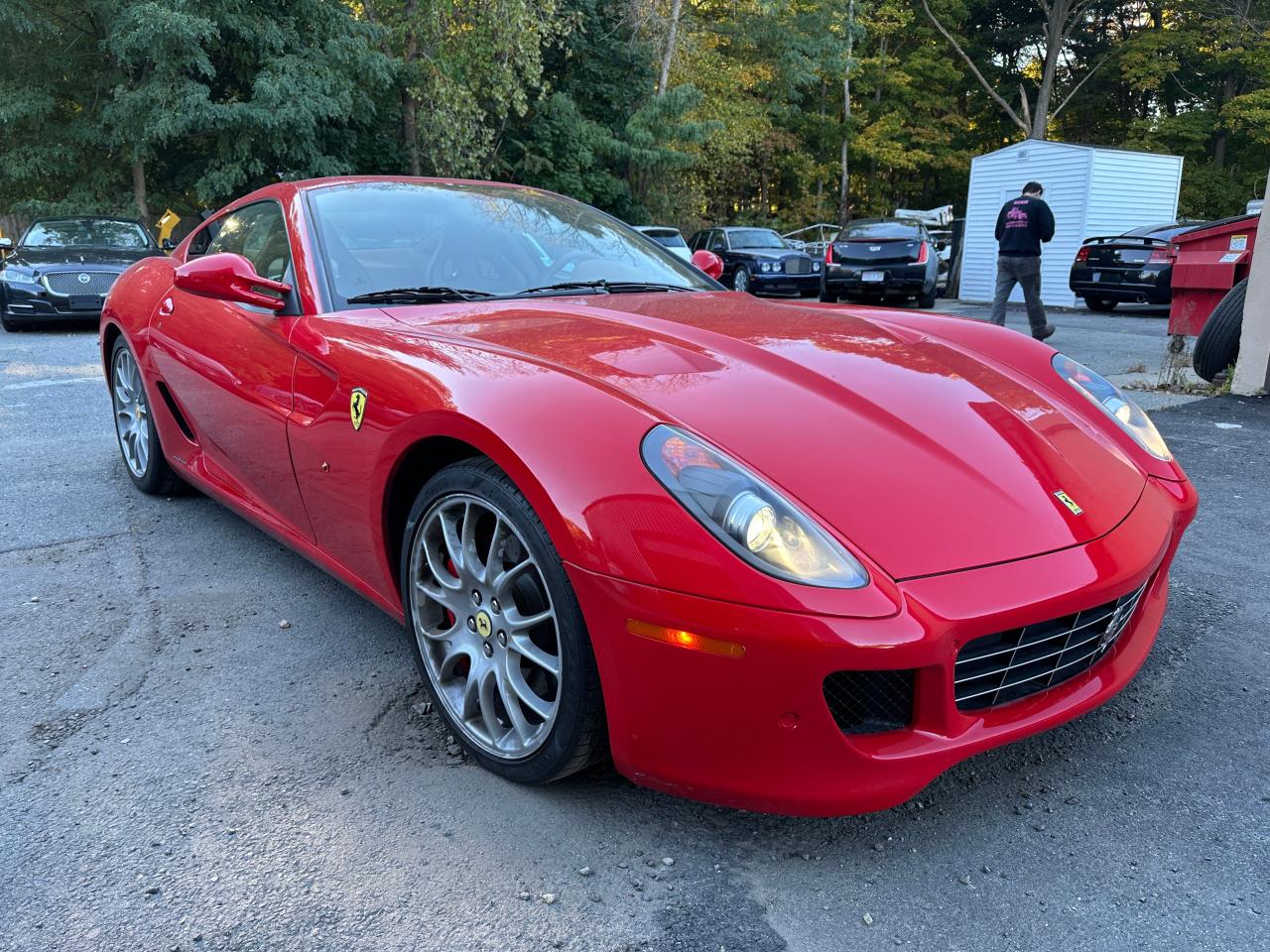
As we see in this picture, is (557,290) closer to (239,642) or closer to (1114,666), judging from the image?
(239,642)

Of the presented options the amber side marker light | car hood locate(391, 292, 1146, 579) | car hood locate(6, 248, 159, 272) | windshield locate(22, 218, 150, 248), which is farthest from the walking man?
windshield locate(22, 218, 150, 248)

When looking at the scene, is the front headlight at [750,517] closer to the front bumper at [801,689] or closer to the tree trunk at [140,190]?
the front bumper at [801,689]

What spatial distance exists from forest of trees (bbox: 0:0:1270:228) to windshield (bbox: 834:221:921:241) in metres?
8.55

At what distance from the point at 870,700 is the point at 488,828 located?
817mm

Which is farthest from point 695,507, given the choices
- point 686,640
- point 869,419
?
point 869,419

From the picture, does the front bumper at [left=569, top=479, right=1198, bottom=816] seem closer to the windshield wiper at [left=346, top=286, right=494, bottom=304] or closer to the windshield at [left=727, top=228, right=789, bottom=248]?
the windshield wiper at [left=346, top=286, right=494, bottom=304]

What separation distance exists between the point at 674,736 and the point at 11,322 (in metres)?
11.5

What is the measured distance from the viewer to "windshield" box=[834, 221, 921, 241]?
14711 mm

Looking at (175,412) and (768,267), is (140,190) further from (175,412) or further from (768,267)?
(175,412)

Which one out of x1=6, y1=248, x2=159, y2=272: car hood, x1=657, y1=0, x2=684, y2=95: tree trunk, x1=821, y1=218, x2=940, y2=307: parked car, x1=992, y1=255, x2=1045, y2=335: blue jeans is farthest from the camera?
x1=657, y1=0, x2=684, y2=95: tree trunk

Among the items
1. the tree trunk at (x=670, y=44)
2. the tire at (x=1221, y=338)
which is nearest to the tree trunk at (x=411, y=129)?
the tree trunk at (x=670, y=44)

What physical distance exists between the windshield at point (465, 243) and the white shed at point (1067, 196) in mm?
15149

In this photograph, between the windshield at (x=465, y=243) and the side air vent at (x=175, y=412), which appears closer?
the windshield at (x=465, y=243)

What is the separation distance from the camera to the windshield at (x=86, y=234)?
11.2 m
